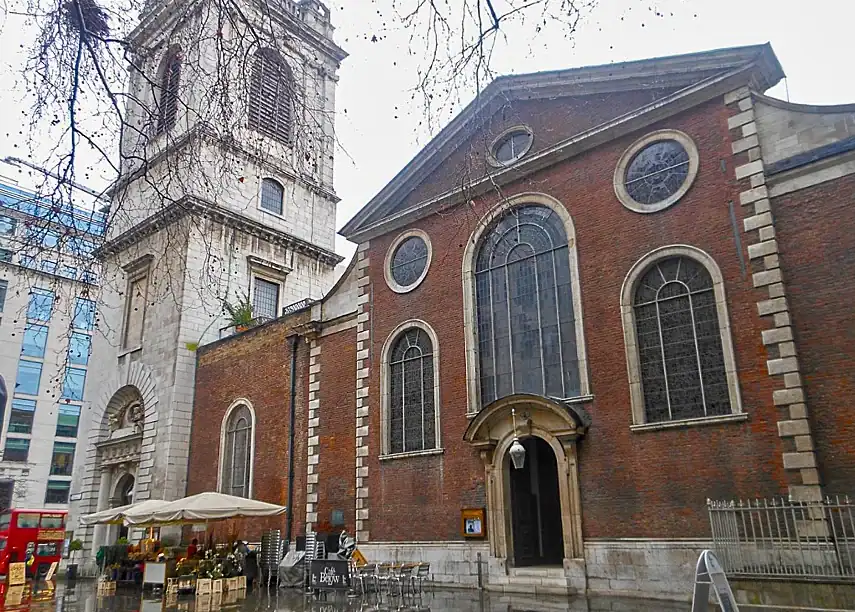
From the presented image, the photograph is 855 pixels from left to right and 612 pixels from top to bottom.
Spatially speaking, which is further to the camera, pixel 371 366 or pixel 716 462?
pixel 371 366

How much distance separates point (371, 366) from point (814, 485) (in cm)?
1082

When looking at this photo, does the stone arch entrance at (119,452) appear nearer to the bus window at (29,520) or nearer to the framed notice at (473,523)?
the bus window at (29,520)

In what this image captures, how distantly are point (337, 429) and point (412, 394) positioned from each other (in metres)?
2.90

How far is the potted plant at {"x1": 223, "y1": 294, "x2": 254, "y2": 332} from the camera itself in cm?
2536

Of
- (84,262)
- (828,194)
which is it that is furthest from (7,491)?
(828,194)

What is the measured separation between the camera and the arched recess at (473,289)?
14.6 meters

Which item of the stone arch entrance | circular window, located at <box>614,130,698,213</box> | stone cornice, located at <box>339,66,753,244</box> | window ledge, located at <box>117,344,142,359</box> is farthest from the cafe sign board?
window ledge, located at <box>117,344,142,359</box>

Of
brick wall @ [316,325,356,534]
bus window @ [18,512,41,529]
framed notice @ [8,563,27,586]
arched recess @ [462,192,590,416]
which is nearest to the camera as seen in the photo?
arched recess @ [462,192,590,416]

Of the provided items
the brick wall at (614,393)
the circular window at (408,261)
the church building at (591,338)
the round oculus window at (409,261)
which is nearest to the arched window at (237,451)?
the church building at (591,338)

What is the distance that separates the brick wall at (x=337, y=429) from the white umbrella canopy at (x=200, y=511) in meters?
1.72

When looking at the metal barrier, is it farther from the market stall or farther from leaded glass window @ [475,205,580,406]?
the market stall

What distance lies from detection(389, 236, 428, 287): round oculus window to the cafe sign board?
7098mm

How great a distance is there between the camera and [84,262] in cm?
709

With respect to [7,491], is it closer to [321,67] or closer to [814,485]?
[321,67]
